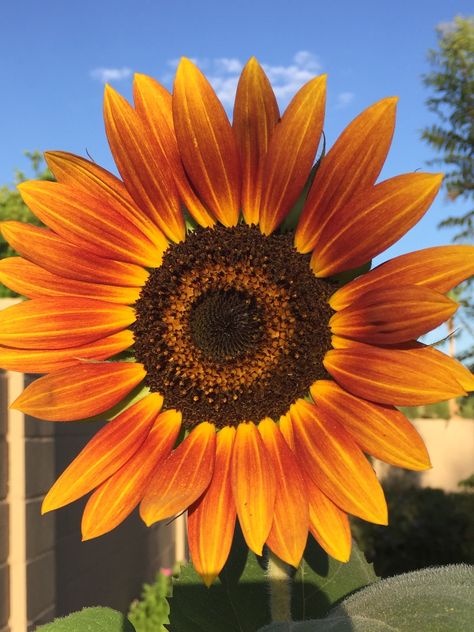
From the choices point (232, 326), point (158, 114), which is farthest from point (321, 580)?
point (158, 114)

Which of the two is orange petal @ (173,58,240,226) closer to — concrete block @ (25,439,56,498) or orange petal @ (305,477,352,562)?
orange petal @ (305,477,352,562)

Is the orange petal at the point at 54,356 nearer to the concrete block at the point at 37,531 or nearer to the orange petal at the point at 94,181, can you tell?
the orange petal at the point at 94,181

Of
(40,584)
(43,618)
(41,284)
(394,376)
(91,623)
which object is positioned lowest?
(43,618)

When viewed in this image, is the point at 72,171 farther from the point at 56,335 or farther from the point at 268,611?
the point at 268,611

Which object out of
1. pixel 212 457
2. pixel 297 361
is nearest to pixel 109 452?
pixel 212 457

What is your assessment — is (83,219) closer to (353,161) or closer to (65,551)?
(353,161)

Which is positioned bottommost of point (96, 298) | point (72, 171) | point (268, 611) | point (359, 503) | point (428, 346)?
point (268, 611)

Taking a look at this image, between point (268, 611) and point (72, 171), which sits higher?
point (72, 171)
